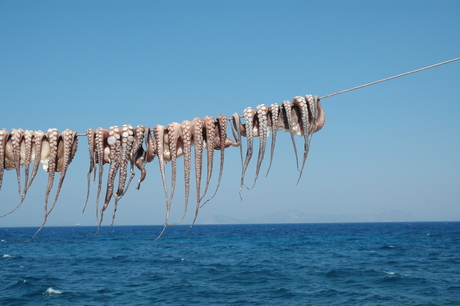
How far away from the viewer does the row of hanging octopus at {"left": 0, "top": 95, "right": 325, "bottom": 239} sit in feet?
17.5

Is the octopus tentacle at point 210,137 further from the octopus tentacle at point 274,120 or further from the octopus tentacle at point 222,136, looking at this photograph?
the octopus tentacle at point 274,120

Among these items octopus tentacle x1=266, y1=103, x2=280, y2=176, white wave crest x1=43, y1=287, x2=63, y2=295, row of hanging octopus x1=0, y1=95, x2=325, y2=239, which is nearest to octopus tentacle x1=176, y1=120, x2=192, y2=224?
row of hanging octopus x1=0, y1=95, x2=325, y2=239

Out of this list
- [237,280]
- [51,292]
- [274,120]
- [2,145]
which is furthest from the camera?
[237,280]

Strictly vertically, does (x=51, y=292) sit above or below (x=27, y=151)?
below

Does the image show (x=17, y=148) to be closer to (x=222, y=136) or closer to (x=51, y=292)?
(x=222, y=136)

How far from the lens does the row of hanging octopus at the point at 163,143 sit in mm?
5348

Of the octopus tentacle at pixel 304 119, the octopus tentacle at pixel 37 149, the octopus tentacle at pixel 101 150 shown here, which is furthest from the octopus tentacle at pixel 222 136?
the octopus tentacle at pixel 37 149

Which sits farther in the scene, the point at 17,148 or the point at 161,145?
the point at 17,148

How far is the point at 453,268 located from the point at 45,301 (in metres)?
47.5

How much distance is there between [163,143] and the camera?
5562mm

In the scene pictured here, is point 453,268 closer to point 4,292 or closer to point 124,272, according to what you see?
point 124,272

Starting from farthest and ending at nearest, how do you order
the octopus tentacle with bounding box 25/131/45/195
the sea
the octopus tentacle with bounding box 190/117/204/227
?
the sea → the octopus tentacle with bounding box 25/131/45/195 → the octopus tentacle with bounding box 190/117/204/227

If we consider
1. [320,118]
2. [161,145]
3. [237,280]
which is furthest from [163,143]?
[237,280]

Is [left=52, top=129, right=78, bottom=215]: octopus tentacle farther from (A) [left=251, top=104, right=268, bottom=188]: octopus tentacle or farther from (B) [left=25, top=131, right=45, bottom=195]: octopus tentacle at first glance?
(A) [left=251, top=104, right=268, bottom=188]: octopus tentacle
